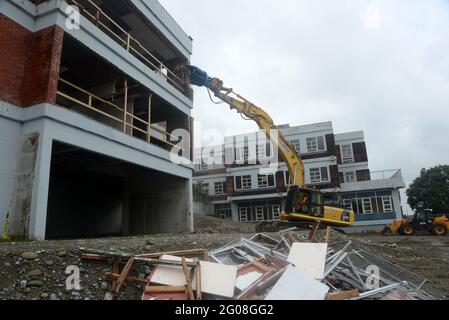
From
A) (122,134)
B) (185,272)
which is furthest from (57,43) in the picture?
(185,272)

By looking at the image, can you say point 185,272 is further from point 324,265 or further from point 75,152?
point 75,152

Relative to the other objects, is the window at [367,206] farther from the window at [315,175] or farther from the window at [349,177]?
the window at [315,175]

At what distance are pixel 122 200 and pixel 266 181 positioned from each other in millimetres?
18892

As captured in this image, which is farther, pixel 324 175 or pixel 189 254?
pixel 324 175

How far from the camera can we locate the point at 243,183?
34.2 m

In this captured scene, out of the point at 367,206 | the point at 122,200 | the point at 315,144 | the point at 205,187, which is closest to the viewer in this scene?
the point at 122,200

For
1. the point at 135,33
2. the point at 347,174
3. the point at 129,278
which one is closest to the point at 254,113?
the point at 135,33

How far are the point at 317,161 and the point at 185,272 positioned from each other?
28.0m

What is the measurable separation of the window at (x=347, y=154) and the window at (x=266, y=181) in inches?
296

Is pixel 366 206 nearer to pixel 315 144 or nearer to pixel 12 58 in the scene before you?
pixel 315 144
